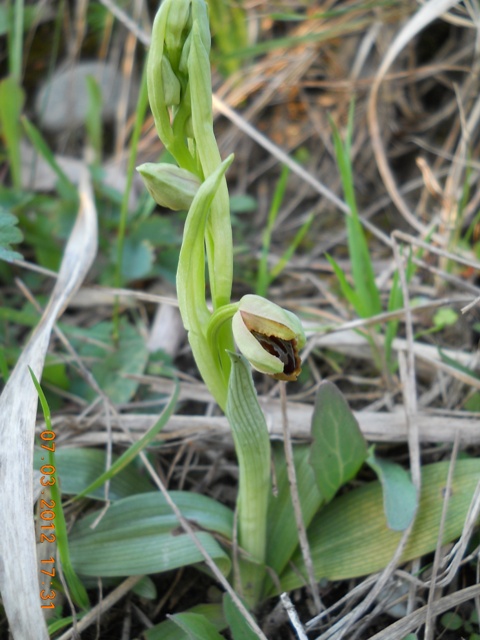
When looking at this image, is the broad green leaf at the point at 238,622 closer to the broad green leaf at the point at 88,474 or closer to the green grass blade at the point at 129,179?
the broad green leaf at the point at 88,474

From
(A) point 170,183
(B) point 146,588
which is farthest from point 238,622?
(A) point 170,183

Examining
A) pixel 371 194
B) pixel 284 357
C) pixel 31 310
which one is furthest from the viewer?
pixel 371 194

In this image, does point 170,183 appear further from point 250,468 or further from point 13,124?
point 13,124

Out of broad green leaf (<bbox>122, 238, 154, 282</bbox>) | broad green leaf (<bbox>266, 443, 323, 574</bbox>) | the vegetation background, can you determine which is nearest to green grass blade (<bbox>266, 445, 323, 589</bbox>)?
broad green leaf (<bbox>266, 443, 323, 574</bbox>)

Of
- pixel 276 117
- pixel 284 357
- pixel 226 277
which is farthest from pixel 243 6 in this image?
pixel 284 357

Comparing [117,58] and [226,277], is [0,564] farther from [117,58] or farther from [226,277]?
[117,58]
